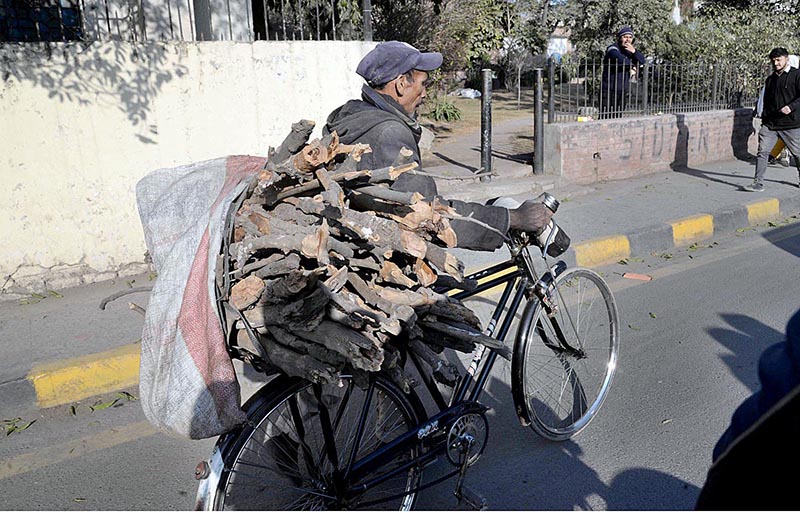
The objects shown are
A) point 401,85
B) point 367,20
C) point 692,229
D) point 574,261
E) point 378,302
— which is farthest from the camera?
point 692,229

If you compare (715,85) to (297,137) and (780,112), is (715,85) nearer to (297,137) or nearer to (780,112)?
(780,112)

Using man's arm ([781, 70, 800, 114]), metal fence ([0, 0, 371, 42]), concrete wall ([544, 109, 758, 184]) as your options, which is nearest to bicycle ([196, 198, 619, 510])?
metal fence ([0, 0, 371, 42])

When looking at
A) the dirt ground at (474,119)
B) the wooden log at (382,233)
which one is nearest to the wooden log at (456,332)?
the wooden log at (382,233)

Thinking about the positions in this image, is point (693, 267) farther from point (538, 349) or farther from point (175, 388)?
A: point (175, 388)

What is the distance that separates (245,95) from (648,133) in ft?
22.0

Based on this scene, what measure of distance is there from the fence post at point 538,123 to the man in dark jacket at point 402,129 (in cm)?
658

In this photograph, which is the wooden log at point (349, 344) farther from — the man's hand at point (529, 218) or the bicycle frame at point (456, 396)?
the man's hand at point (529, 218)

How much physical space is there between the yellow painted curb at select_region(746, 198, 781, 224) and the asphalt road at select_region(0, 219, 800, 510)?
3.50 m

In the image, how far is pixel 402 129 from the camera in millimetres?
2824

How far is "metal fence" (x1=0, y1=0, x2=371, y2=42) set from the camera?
5602 mm

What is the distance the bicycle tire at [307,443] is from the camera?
242 centimetres

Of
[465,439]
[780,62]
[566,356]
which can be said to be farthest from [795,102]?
[465,439]

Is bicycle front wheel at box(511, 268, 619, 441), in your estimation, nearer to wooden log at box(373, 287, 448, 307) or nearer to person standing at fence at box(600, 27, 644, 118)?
wooden log at box(373, 287, 448, 307)

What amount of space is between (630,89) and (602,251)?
4785 mm
